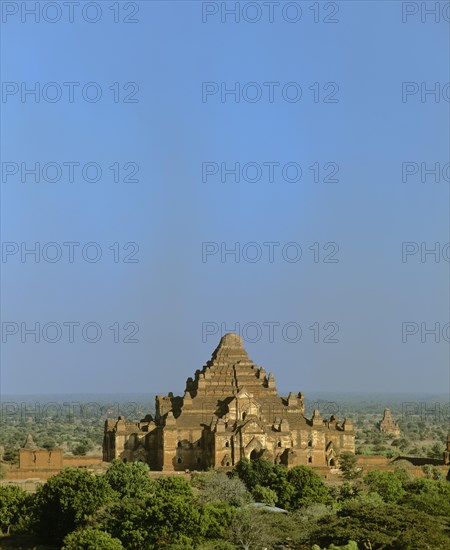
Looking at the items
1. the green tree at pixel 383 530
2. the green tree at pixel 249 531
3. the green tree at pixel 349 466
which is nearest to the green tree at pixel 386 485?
the green tree at pixel 349 466

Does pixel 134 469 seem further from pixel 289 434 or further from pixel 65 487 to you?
pixel 289 434

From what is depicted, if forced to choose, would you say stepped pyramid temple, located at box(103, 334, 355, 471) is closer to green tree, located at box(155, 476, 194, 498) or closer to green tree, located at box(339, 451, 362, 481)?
green tree, located at box(339, 451, 362, 481)

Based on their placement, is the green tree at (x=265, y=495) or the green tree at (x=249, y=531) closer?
the green tree at (x=249, y=531)

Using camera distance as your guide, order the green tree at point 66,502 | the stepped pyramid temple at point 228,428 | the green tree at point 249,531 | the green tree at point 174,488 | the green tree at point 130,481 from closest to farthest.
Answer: the green tree at point 249,531 → the green tree at point 174,488 → the green tree at point 66,502 → the green tree at point 130,481 → the stepped pyramid temple at point 228,428

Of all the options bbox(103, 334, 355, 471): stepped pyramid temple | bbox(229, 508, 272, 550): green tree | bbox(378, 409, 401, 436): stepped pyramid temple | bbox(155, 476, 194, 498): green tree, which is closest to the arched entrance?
bbox(103, 334, 355, 471): stepped pyramid temple

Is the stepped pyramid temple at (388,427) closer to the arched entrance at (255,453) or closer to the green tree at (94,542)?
the arched entrance at (255,453)

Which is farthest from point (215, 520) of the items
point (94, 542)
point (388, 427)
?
point (388, 427)

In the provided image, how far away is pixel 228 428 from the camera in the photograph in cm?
7875

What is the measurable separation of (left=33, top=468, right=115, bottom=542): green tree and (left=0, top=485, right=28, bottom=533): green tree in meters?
2.02

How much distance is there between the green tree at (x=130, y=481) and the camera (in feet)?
200

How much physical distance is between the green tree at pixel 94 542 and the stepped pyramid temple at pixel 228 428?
87.8 feet

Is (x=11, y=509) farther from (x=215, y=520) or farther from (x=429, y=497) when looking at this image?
(x=429, y=497)

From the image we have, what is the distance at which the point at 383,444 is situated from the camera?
466ft

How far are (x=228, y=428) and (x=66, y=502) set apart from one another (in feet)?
70.6
